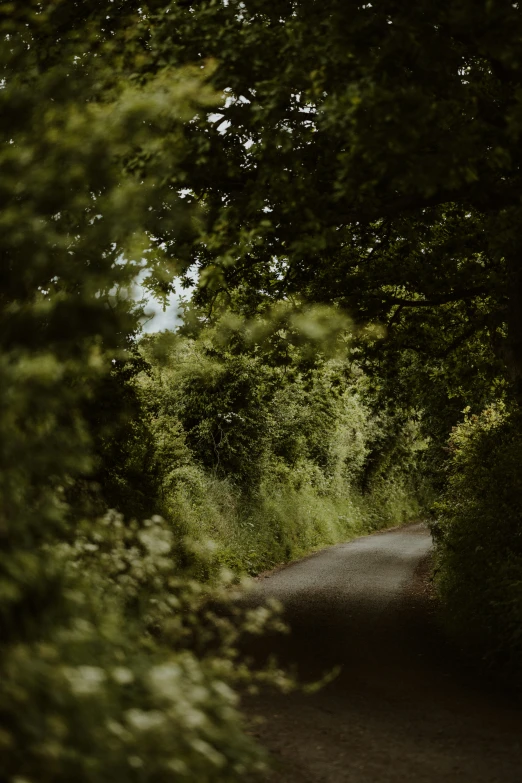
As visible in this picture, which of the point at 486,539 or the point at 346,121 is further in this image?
the point at 486,539

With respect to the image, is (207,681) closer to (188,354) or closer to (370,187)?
(370,187)

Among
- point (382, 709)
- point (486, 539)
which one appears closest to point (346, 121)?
point (382, 709)

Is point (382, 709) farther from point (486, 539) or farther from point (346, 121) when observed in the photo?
point (346, 121)

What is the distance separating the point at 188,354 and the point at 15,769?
1706 centimetres

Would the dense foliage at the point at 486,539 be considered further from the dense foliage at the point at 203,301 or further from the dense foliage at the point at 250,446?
the dense foliage at the point at 250,446

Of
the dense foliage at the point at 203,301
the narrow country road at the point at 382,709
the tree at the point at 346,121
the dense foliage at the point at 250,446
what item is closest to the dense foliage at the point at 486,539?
the dense foliage at the point at 203,301

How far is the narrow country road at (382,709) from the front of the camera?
6.14 m

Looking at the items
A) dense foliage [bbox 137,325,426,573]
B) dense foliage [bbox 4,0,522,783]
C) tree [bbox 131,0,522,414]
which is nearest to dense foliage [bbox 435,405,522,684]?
dense foliage [bbox 4,0,522,783]

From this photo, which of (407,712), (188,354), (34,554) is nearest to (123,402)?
(407,712)

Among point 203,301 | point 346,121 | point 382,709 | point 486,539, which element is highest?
point 203,301

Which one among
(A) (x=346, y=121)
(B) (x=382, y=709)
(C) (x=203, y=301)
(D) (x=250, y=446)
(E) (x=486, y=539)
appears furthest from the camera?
(D) (x=250, y=446)

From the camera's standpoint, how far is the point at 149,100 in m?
5.46

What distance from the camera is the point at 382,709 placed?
7.67m

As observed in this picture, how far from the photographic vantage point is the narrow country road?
6137 mm
